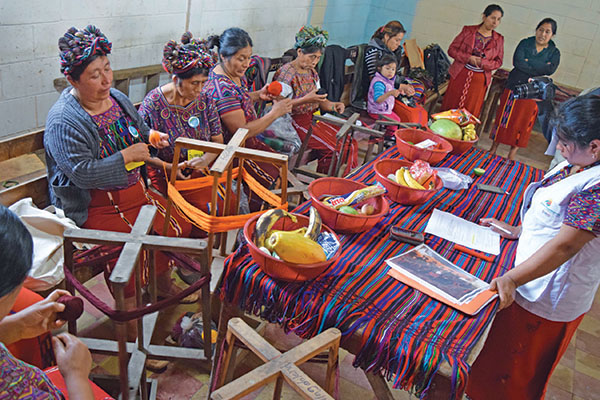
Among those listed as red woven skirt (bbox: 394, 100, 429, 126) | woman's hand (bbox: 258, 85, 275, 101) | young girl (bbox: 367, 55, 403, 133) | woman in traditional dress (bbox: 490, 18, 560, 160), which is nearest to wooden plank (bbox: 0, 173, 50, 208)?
woman's hand (bbox: 258, 85, 275, 101)

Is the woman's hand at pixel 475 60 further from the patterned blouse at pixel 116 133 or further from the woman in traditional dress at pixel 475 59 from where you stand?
the patterned blouse at pixel 116 133

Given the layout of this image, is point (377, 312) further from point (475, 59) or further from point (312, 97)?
point (475, 59)

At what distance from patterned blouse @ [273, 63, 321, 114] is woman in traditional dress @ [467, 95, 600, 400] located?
6.08 feet

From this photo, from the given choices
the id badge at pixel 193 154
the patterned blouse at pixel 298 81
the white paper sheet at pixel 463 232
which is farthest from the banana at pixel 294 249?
the patterned blouse at pixel 298 81

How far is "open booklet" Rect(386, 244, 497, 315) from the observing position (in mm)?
1765

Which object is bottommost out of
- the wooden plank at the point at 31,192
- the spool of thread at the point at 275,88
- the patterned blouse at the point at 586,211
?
the wooden plank at the point at 31,192

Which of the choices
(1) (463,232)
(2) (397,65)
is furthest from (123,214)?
(2) (397,65)

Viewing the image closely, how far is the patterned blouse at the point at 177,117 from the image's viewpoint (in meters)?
2.70

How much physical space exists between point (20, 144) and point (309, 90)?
7.17ft

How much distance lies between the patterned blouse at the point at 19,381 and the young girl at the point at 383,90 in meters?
3.88

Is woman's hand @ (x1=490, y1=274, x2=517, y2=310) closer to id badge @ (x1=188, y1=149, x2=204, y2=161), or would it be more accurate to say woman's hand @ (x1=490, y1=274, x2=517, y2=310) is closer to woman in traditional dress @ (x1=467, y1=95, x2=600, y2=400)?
woman in traditional dress @ (x1=467, y1=95, x2=600, y2=400)

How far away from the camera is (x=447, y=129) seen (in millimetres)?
3338

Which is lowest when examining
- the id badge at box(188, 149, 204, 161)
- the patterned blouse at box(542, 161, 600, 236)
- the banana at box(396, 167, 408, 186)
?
the id badge at box(188, 149, 204, 161)

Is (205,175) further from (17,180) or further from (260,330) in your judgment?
(17,180)
